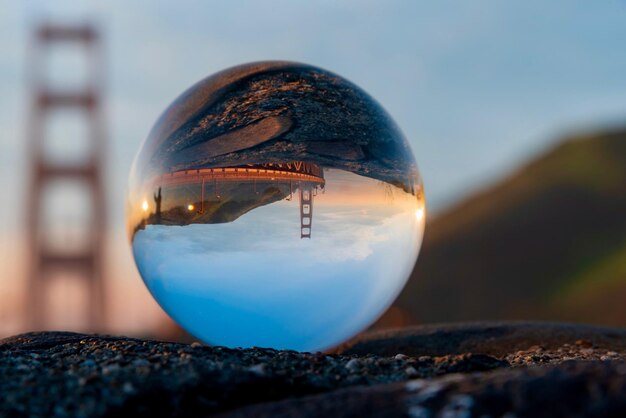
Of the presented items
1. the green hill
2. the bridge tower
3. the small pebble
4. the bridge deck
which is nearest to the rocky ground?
the small pebble

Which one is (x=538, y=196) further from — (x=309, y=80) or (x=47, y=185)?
(x=309, y=80)

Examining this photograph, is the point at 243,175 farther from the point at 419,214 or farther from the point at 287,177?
the point at 419,214

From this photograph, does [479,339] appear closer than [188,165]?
No

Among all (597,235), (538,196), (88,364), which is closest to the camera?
(88,364)

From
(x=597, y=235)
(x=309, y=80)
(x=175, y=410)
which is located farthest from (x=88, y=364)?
(x=597, y=235)

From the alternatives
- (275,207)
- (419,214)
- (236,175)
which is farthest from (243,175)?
(419,214)

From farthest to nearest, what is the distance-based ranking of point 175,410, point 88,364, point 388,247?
Result: 1. point 388,247
2. point 88,364
3. point 175,410

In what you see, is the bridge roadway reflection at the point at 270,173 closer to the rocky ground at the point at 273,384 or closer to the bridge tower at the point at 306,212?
the bridge tower at the point at 306,212
